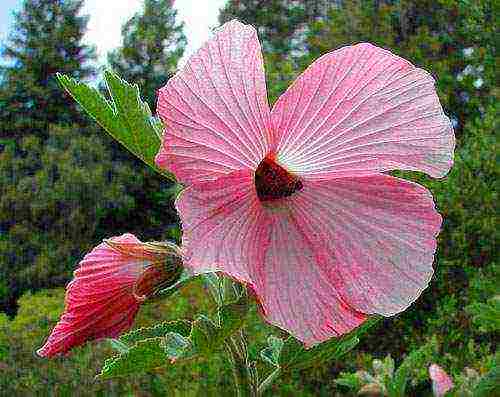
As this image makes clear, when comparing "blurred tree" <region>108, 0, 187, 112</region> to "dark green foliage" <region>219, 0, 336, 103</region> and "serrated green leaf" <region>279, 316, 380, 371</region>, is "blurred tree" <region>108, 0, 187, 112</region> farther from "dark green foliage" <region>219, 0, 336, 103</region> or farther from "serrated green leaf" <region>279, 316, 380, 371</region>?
"serrated green leaf" <region>279, 316, 380, 371</region>

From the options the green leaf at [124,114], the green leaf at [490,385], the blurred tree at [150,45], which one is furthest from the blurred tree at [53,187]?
the green leaf at [124,114]

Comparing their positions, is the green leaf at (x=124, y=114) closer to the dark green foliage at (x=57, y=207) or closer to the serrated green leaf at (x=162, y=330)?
the serrated green leaf at (x=162, y=330)

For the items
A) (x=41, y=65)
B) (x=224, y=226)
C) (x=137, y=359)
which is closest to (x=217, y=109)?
(x=224, y=226)

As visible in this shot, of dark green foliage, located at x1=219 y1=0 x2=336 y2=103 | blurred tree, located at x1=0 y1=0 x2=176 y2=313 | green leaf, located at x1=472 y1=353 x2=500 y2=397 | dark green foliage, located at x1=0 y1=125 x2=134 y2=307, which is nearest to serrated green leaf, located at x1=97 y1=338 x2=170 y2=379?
green leaf, located at x1=472 y1=353 x2=500 y2=397

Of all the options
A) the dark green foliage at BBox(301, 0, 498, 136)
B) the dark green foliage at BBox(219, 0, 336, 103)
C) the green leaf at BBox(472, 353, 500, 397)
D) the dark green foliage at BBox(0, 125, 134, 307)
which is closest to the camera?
the green leaf at BBox(472, 353, 500, 397)

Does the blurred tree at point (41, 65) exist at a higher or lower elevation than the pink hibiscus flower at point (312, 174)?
higher

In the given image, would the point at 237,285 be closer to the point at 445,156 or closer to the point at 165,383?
the point at 445,156
